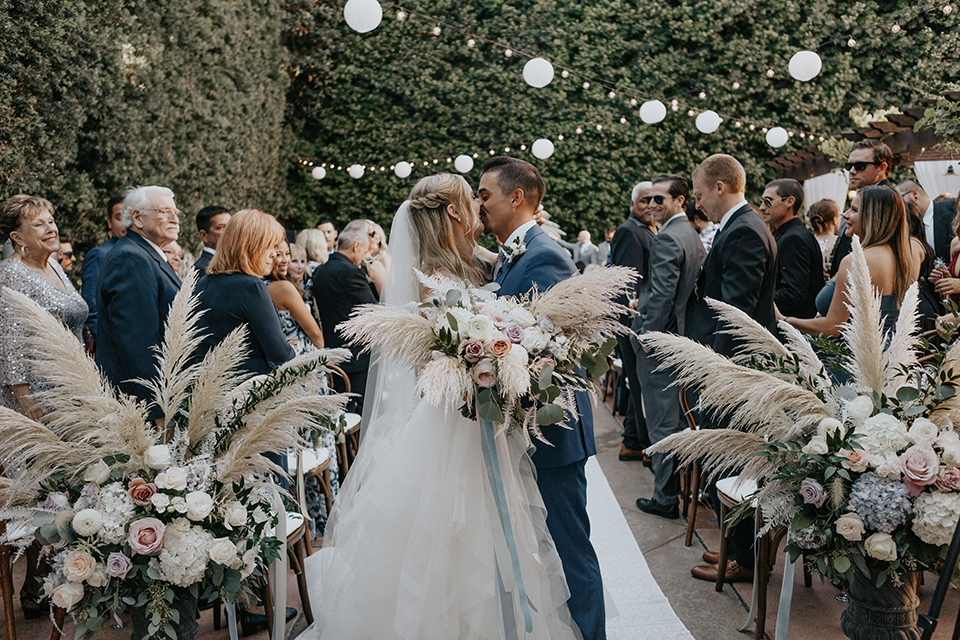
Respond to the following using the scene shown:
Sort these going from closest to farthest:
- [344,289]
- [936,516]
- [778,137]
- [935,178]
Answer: [936,516] → [344,289] → [935,178] → [778,137]

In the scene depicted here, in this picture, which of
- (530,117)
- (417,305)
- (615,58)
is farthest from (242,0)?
(417,305)

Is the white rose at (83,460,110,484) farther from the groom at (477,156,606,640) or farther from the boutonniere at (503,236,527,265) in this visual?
the boutonniere at (503,236,527,265)

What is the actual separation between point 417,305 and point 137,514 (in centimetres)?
96

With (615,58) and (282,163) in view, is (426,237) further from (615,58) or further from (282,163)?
(615,58)

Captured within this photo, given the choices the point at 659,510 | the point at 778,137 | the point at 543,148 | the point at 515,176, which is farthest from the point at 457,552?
the point at 778,137

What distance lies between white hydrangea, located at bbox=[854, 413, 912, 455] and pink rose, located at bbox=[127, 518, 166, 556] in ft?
5.61

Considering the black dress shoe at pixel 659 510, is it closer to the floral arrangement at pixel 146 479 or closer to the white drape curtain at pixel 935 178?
the floral arrangement at pixel 146 479

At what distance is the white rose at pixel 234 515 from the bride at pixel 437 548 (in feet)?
2.02

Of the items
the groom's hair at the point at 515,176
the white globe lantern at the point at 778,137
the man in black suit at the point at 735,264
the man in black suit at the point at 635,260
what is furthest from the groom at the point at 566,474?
the white globe lantern at the point at 778,137

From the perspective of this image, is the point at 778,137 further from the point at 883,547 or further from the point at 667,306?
the point at 883,547

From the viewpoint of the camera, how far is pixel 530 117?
44.6ft

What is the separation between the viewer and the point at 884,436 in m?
1.75

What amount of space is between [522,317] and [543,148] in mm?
10772

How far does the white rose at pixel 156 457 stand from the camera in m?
1.80
